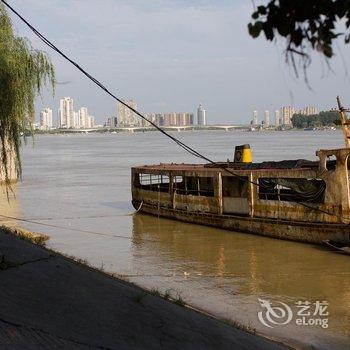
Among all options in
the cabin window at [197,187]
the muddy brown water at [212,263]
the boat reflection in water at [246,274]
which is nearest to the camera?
the boat reflection in water at [246,274]

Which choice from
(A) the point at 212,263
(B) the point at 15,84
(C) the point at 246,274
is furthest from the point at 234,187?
(B) the point at 15,84

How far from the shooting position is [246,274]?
15.5m

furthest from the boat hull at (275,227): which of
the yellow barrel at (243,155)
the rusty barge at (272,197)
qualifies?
the yellow barrel at (243,155)

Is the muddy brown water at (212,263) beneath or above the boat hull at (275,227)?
beneath

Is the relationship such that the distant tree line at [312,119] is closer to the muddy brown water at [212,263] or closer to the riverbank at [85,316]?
the muddy brown water at [212,263]

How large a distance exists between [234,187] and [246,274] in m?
7.10

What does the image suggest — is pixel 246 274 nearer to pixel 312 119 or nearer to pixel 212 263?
pixel 212 263

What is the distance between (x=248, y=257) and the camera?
17.9 meters

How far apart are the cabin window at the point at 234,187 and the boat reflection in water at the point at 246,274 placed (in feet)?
5.40

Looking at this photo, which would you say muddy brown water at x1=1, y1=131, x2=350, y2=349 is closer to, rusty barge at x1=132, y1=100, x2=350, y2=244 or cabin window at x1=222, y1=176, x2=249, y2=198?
rusty barge at x1=132, y1=100, x2=350, y2=244

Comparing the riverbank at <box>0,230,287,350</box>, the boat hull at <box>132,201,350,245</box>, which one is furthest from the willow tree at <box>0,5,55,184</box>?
the boat hull at <box>132,201,350,245</box>

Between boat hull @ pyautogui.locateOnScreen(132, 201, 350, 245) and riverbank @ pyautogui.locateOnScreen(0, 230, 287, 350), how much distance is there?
1059cm

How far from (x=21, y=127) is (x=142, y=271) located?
18.0ft

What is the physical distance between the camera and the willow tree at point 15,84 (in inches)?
560
